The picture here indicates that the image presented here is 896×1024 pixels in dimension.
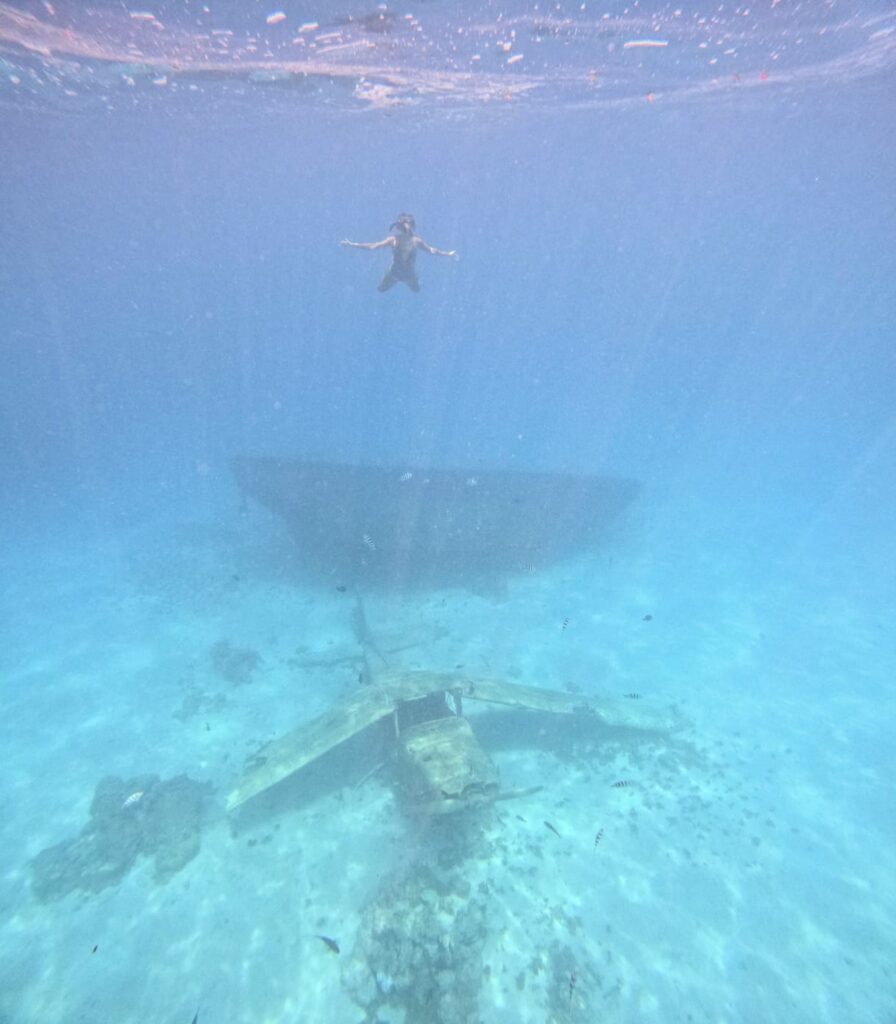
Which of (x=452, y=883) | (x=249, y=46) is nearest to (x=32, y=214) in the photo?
(x=249, y=46)

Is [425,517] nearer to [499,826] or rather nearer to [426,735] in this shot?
[426,735]

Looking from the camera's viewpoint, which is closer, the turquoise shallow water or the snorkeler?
the turquoise shallow water

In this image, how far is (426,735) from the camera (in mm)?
9297

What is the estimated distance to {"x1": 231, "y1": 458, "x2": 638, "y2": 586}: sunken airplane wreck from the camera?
1753 cm

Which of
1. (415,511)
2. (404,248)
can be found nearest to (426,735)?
(415,511)

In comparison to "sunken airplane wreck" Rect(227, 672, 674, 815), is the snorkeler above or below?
above

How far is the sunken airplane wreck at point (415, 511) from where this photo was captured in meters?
17.5

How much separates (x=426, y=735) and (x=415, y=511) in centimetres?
960

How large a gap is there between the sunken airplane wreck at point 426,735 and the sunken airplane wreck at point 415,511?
24.8 ft

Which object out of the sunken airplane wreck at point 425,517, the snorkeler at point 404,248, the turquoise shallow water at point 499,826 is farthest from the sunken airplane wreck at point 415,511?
the snorkeler at point 404,248

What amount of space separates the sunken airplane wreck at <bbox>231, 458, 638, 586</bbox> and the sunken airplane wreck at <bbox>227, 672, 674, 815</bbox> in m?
7.56

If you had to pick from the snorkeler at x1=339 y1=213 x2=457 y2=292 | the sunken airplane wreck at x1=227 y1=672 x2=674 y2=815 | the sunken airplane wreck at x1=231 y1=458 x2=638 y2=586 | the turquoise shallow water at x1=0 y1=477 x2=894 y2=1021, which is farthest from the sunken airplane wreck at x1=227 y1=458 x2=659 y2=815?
the snorkeler at x1=339 y1=213 x2=457 y2=292

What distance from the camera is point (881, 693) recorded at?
15312 millimetres

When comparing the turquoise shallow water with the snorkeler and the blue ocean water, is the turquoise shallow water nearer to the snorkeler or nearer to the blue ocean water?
the blue ocean water
